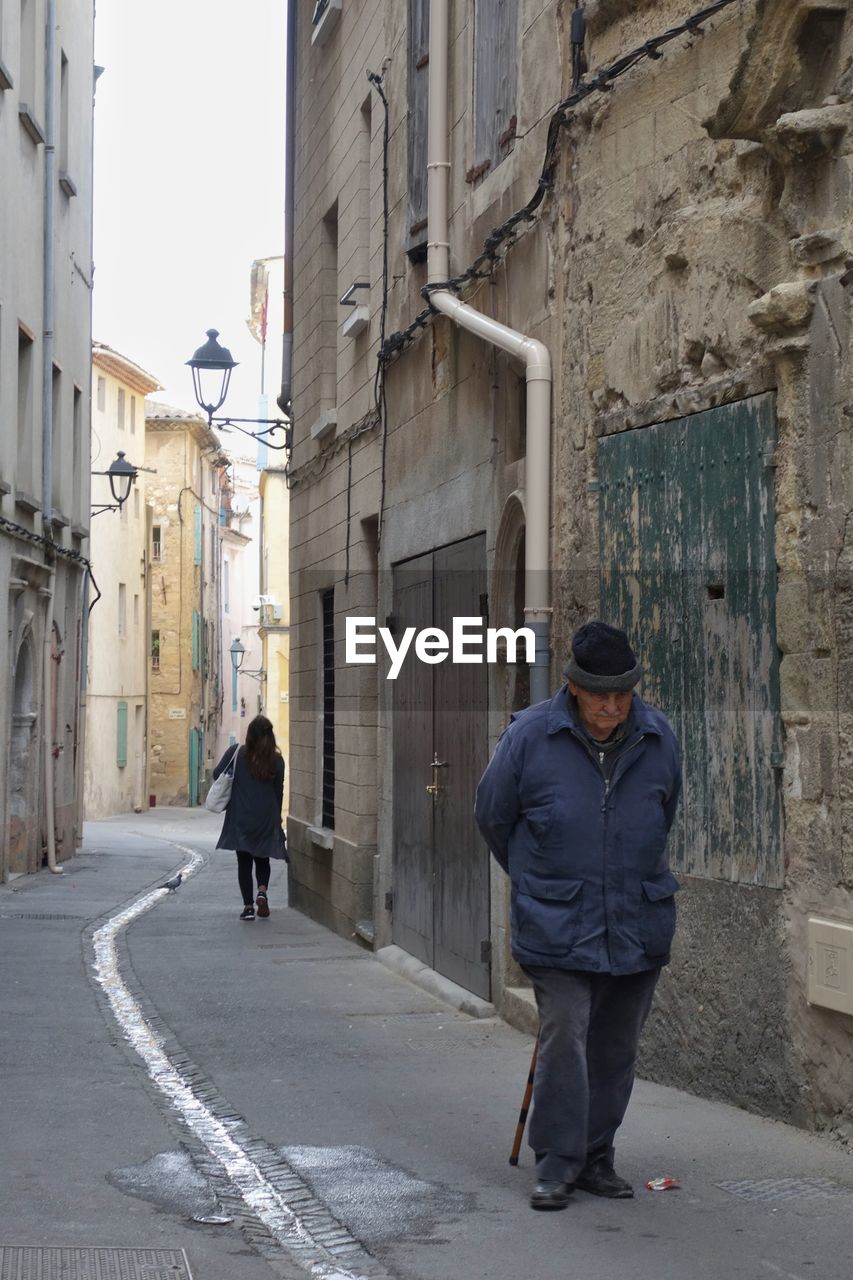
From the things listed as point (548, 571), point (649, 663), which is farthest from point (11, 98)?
point (649, 663)

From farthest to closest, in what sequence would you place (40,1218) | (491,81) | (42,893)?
(42,893) < (491,81) < (40,1218)

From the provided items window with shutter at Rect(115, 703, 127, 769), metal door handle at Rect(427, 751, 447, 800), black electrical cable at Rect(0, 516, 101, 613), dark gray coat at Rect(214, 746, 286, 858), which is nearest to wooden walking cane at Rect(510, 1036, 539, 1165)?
metal door handle at Rect(427, 751, 447, 800)

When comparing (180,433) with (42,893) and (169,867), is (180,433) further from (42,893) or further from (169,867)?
(42,893)

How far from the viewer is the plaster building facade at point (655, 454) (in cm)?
634

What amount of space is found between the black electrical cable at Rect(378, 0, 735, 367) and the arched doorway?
9.76m

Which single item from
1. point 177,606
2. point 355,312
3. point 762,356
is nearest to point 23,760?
point 355,312

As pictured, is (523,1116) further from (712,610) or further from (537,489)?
(537,489)

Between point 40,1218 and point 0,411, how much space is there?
14.1m

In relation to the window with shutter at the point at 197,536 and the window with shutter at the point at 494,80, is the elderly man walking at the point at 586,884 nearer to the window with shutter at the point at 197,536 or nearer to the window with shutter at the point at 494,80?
the window with shutter at the point at 494,80

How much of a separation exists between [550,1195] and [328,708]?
33.7ft

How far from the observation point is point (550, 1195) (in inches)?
212

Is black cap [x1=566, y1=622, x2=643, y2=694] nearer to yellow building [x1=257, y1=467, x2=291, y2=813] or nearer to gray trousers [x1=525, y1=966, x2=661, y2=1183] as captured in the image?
gray trousers [x1=525, y1=966, x2=661, y2=1183]

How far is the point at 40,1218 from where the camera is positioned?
17.0 feet

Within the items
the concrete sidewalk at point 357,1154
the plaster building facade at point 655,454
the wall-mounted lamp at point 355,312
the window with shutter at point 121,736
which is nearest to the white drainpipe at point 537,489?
the plaster building facade at point 655,454
